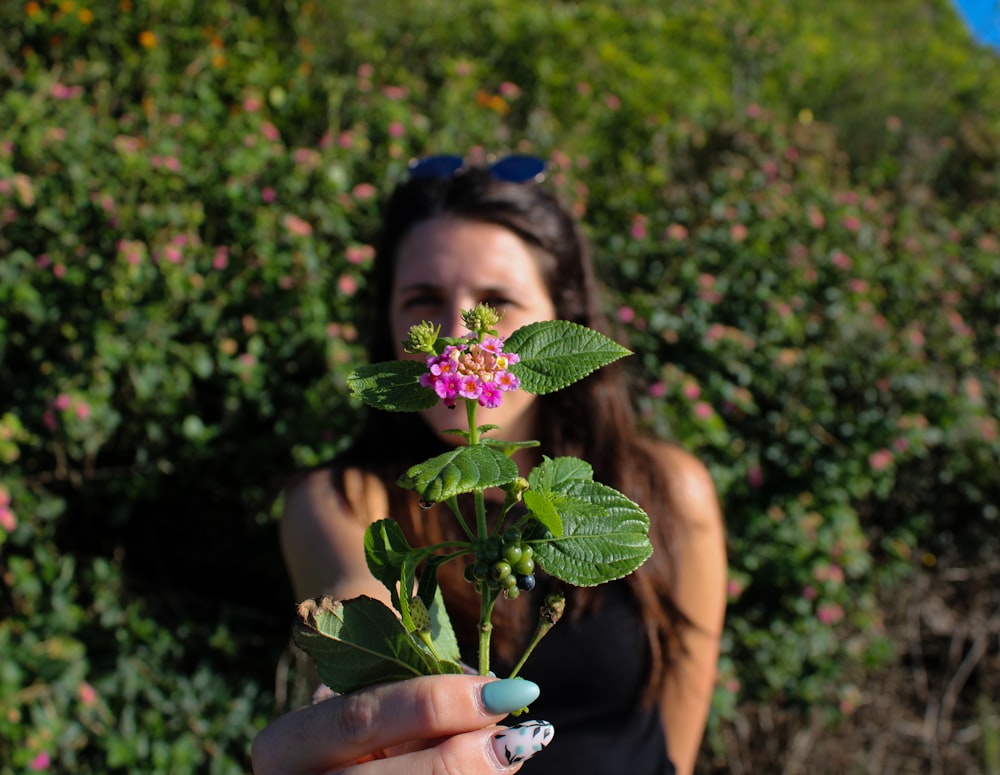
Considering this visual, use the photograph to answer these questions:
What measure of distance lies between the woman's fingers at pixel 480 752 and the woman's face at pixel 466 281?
2.43 feet

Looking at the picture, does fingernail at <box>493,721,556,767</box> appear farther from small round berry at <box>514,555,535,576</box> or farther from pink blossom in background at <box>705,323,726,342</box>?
pink blossom in background at <box>705,323,726,342</box>

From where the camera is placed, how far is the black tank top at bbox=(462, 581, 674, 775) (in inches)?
61.5

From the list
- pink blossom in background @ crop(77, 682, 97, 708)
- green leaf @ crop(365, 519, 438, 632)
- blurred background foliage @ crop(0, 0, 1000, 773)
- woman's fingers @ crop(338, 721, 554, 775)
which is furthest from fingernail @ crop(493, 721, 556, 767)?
pink blossom in background @ crop(77, 682, 97, 708)

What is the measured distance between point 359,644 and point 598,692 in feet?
3.70

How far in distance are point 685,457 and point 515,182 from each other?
757mm

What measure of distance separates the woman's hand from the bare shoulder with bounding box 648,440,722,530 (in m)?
1.23

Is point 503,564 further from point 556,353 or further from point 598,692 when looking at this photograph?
point 598,692

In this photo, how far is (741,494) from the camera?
107 inches

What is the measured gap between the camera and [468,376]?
50cm

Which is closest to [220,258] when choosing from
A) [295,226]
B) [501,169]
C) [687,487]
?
[295,226]

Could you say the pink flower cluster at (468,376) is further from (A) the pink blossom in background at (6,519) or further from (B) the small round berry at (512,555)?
(A) the pink blossom in background at (6,519)

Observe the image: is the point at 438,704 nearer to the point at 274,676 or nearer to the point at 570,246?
the point at 570,246

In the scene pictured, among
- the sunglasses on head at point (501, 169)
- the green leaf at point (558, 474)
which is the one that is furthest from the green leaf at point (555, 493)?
the sunglasses on head at point (501, 169)

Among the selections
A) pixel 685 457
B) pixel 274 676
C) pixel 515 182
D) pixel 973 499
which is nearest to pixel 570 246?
pixel 515 182
